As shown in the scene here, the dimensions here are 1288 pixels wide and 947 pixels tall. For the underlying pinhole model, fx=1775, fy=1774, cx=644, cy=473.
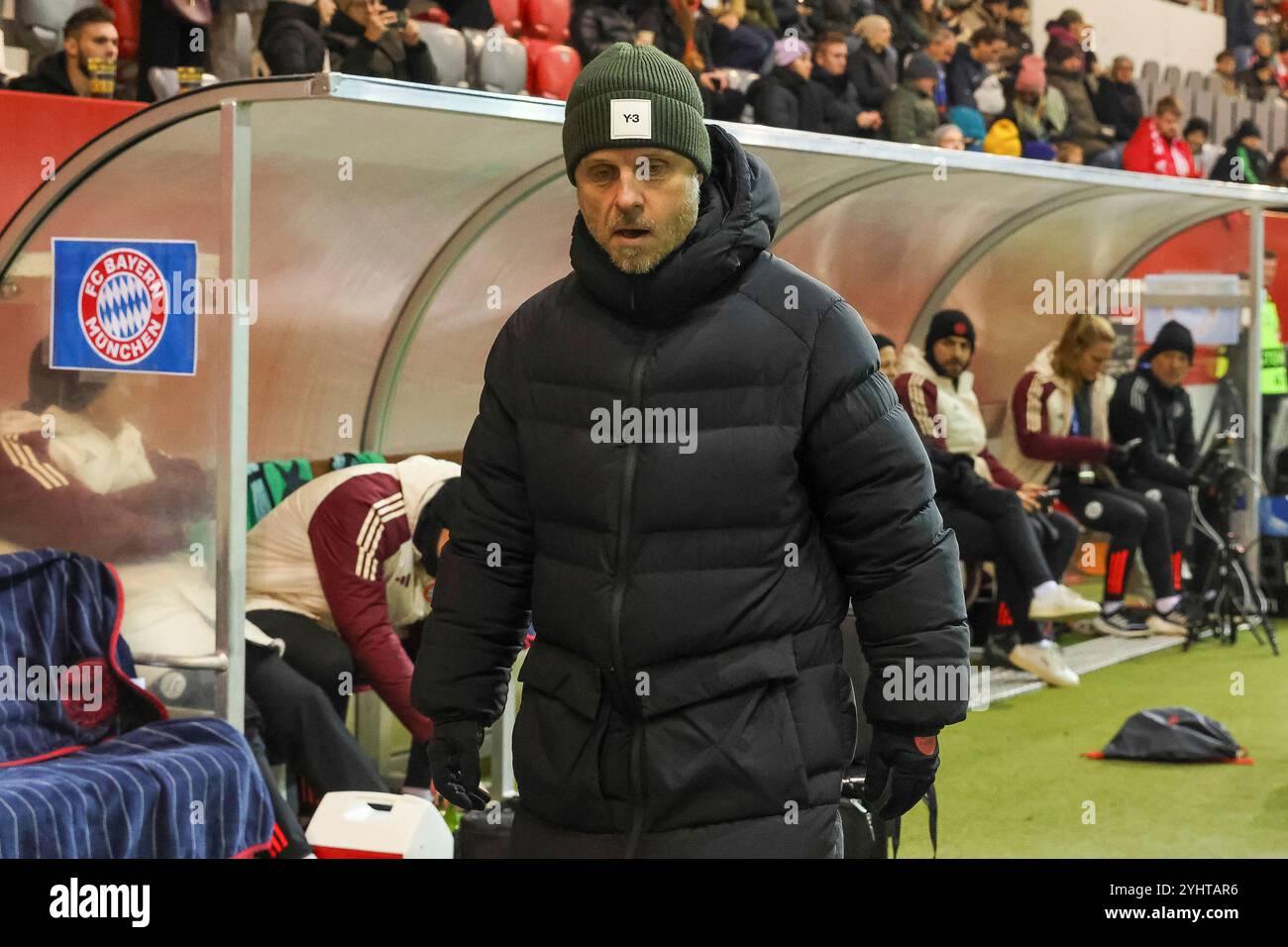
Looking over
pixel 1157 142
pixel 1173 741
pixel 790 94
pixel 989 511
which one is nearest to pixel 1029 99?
pixel 1157 142

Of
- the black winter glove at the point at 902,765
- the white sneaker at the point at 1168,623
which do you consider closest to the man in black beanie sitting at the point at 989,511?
the white sneaker at the point at 1168,623

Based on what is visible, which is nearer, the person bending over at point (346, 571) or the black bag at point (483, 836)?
the black bag at point (483, 836)

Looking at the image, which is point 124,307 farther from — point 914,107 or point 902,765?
point 914,107

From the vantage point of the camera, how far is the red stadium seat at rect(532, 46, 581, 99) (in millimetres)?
9523

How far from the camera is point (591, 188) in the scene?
2391 millimetres

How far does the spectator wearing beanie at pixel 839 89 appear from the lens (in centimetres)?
1073

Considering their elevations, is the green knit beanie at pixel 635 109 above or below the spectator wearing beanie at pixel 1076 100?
below

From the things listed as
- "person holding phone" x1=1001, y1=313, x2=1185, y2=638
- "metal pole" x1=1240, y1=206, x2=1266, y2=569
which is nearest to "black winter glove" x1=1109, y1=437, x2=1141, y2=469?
"person holding phone" x1=1001, y1=313, x2=1185, y2=638

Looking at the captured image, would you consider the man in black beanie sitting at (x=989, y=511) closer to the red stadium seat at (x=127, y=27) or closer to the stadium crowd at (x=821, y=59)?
the stadium crowd at (x=821, y=59)

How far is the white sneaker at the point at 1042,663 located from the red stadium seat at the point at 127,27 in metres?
4.32

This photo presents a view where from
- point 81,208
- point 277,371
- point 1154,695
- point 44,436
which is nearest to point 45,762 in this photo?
point 44,436

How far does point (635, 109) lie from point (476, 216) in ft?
10.9

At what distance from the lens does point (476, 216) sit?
18.4 feet

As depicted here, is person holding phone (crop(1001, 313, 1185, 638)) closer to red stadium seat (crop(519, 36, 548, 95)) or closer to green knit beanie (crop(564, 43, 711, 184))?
red stadium seat (crop(519, 36, 548, 95))
